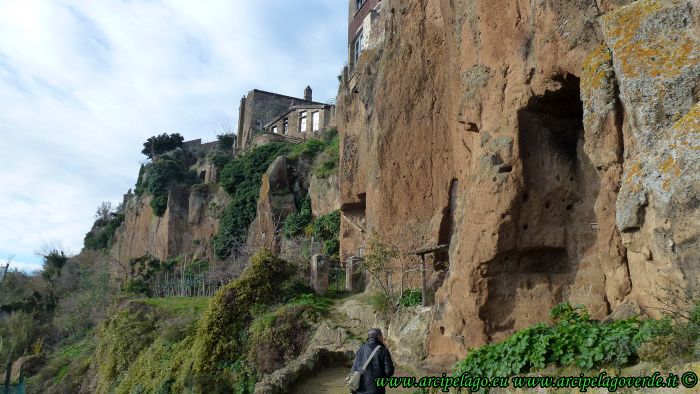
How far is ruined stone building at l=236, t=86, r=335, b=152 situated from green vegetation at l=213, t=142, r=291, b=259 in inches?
142

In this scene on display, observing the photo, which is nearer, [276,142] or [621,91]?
[621,91]

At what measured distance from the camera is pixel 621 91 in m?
7.25

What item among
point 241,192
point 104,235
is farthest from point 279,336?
point 104,235

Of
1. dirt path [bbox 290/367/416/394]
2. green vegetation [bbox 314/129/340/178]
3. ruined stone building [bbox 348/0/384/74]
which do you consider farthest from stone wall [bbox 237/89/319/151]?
dirt path [bbox 290/367/416/394]

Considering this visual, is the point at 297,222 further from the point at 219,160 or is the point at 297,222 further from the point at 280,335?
the point at 219,160

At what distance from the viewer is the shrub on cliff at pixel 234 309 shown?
15.8 metres

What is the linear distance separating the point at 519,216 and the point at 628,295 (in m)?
2.33

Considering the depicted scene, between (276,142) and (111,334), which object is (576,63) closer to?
(111,334)

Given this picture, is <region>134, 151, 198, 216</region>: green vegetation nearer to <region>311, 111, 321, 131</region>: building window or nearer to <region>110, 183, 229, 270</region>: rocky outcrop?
<region>110, 183, 229, 270</region>: rocky outcrop

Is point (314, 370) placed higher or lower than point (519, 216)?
lower

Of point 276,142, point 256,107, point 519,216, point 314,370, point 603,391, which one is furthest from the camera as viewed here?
point 256,107

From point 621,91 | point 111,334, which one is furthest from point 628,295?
point 111,334

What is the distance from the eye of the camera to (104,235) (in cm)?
5581

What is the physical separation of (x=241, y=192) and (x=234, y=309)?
2009 cm
